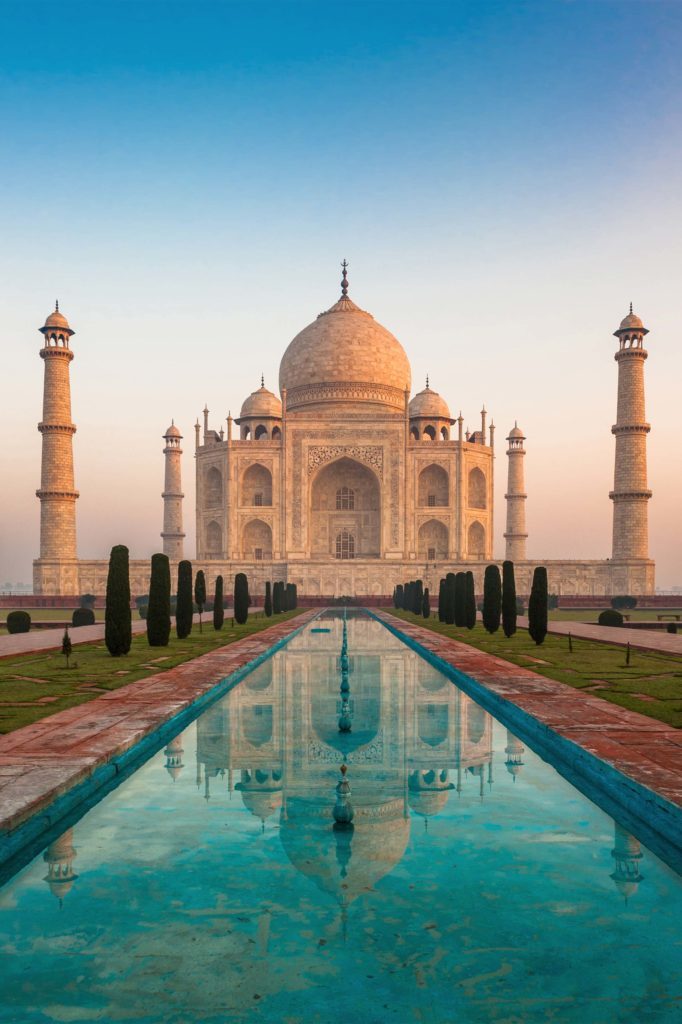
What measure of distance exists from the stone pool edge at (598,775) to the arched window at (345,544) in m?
31.7

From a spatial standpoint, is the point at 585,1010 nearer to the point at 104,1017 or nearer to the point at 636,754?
the point at 104,1017

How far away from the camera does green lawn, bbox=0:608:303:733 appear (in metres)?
7.18

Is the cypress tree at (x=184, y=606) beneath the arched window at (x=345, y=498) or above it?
beneath

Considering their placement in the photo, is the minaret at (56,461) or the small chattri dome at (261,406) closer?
the minaret at (56,461)

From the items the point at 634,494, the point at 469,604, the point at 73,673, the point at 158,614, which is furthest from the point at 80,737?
the point at 634,494

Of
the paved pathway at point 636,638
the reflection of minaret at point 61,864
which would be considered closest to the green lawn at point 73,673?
the reflection of minaret at point 61,864

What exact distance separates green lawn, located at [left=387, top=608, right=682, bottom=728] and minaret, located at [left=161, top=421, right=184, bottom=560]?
102 ft

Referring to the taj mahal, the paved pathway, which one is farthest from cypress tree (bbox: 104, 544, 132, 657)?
the taj mahal

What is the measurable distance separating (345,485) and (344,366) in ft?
20.7

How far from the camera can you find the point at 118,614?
11.8 m

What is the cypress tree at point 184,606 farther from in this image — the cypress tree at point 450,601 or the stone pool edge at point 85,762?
the cypress tree at point 450,601

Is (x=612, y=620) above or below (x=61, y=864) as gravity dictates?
below

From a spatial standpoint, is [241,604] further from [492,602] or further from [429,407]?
[429,407]

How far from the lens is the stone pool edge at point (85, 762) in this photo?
3922mm
